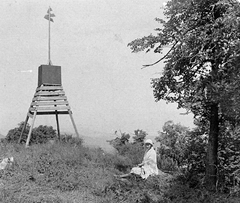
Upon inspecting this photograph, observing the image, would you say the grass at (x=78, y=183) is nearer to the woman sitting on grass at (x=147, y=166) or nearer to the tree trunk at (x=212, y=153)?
the woman sitting on grass at (x=147, y=166)

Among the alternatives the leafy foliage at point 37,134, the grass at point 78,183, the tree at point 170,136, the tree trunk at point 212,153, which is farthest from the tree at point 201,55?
the tree at point 170,136

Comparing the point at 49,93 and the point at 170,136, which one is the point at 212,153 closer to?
the point at 49,93

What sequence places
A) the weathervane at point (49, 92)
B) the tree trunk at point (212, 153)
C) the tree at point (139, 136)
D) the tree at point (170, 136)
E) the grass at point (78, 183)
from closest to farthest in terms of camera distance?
the grass at point (78, 183) < the tree trunk at point (212, 153) < the weathervane at point (49, 92) < the tree at point (139, 136) < the tree at point (170, 136)

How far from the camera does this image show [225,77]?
966 cm

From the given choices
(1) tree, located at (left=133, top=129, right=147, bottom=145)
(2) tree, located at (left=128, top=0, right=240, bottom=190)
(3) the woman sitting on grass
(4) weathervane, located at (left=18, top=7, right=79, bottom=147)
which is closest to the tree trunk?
(2) tree, located at (left=128, top=0, right=240, bottom=190)

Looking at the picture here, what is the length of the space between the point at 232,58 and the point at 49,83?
25.0 feet

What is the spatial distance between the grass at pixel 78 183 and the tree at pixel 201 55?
1679 millimetres

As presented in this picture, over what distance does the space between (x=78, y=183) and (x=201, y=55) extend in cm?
547

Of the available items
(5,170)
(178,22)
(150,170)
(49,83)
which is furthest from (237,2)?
(5,170)

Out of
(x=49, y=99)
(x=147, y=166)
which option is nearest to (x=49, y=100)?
(x=49, y=99)

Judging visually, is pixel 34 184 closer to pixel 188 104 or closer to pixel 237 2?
pixel 188 104

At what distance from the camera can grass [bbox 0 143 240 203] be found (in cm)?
805

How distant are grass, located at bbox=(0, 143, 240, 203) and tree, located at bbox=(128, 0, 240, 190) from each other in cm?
168

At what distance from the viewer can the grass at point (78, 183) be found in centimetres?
805
